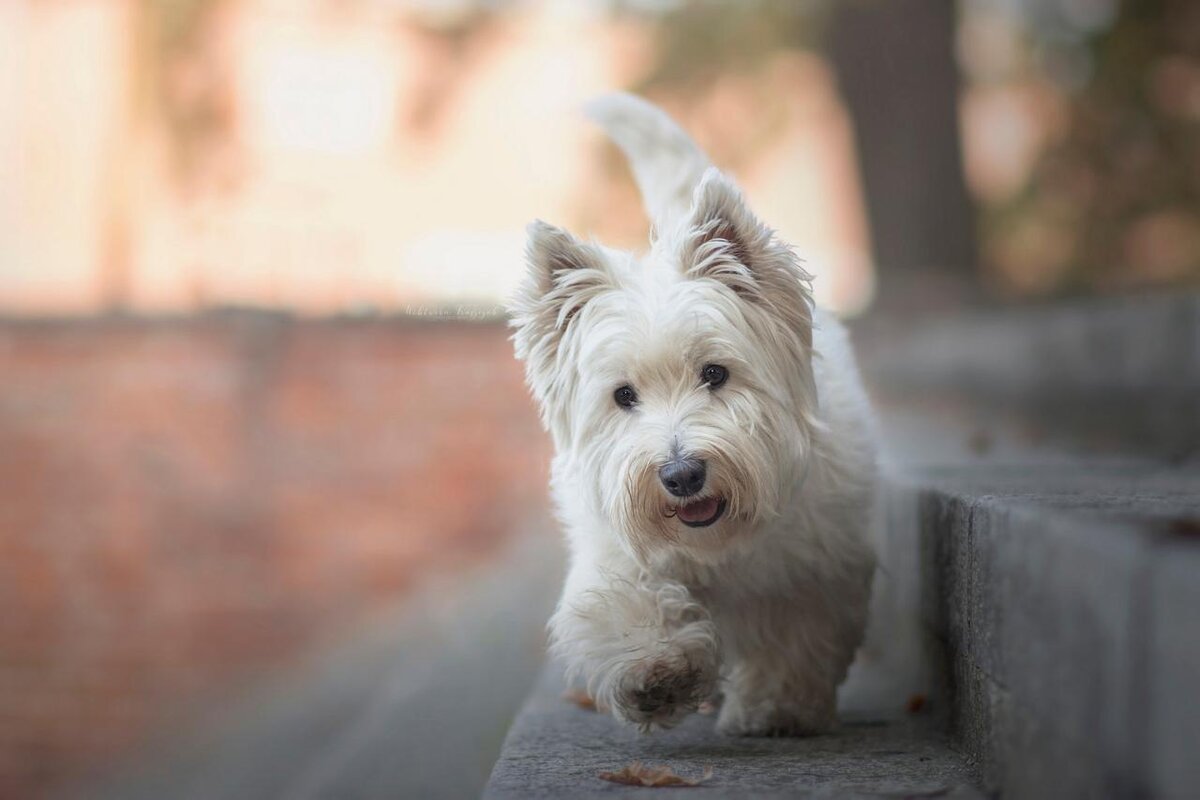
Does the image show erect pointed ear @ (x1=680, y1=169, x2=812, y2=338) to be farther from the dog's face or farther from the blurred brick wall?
the blurred brick wall

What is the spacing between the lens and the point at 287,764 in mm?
6074

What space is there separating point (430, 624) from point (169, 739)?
3388 millimetres

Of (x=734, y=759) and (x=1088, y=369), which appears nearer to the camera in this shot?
(x=734, y=759)

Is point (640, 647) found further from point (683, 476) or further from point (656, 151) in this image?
point (656, 151)

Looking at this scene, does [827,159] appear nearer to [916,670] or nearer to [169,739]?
[169,739]

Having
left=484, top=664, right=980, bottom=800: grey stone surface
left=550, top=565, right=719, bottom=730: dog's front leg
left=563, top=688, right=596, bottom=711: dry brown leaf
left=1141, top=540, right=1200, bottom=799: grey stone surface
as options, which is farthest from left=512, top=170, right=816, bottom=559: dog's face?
left=1141, top=540, right=1200, bottom=799: grey stone surface

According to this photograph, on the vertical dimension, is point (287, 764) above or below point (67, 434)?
below

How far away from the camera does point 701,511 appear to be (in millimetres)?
2926

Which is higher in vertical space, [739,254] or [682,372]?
[739,254]

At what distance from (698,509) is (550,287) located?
0.70m

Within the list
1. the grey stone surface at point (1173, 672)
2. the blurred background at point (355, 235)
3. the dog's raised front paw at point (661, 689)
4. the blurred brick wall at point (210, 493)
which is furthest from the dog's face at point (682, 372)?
the blurred brick wall at point (210, 493)

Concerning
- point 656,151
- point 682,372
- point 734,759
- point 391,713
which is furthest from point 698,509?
point 391,713

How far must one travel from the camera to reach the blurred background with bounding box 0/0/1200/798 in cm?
1157

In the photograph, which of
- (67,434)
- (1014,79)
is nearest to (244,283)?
(67,434)
